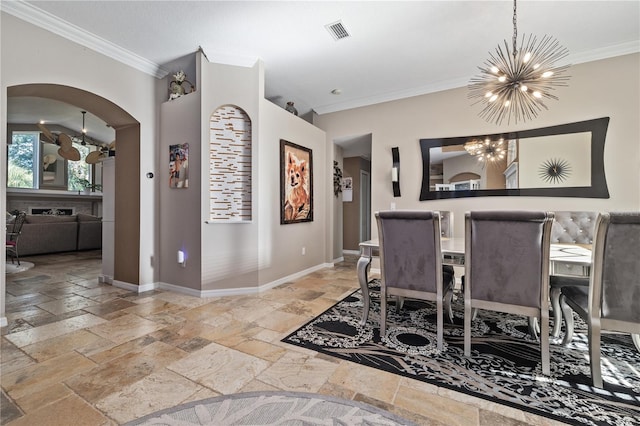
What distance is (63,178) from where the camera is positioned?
8.62 m

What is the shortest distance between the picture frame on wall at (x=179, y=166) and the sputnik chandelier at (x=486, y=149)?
3966mm

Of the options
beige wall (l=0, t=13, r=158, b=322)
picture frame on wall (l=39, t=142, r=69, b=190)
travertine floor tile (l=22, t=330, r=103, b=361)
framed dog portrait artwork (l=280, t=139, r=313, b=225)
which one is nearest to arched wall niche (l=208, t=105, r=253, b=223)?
framed dog portrait artwork (l=280, t=139, r=313, b=225)

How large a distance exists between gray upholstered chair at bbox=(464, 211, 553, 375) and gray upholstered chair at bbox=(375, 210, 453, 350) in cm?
21

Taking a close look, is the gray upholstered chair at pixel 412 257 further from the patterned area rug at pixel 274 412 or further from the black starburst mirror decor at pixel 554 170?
the black starburst mirror decor at pixel 554 170

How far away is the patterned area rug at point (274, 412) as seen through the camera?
134 cm

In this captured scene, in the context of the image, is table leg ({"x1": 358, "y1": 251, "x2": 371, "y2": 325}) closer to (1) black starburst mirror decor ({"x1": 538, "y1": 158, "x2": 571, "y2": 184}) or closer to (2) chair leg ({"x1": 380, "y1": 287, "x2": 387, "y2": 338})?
(2) chair leg ({"x1": 380, "y1": 287, "x2": 387, "y2": 338})

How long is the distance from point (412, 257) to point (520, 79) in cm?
174

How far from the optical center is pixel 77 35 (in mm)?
2945

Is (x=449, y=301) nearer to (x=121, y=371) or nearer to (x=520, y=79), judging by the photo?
(x=520, y=79)

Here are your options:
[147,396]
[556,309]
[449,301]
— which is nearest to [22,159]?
[147,396]

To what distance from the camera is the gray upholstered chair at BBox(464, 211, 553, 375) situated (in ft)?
5.71

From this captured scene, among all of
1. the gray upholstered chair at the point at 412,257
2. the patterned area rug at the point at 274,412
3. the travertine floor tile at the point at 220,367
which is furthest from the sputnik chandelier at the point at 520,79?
the travertine floor tile at the point at 220,367

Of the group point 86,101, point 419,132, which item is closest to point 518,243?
point 419,132

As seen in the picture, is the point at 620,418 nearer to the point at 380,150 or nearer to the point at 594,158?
the point at 594,158
